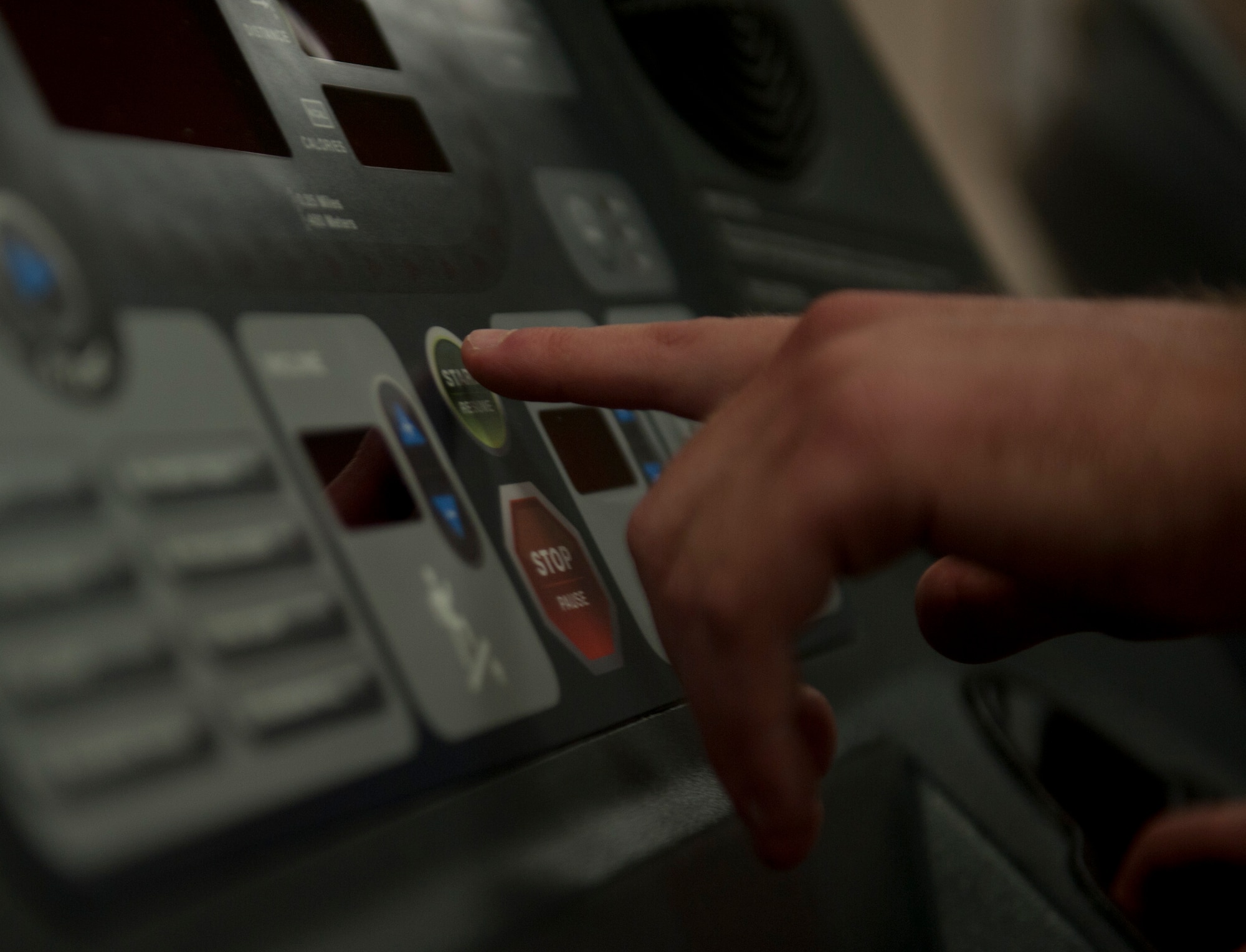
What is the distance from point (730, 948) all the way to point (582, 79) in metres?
0.48

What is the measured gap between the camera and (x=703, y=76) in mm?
744

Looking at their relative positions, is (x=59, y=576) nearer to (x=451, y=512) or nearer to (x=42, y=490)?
(x=42, y=490)

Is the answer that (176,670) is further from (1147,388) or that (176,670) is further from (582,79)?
(582,79)

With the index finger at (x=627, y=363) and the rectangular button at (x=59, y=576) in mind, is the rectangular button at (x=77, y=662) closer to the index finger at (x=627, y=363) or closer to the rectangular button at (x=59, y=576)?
the rectangular button at (x=59, y=576)

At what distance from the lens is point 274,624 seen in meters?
0.32

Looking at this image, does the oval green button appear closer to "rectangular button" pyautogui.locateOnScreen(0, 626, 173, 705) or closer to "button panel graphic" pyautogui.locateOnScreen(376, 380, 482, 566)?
"button panel graphic" pyautogui.locateOnScreen(376, 380, 482, 566)

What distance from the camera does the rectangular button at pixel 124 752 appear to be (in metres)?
0.27

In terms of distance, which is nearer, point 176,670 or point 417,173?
point 176,670

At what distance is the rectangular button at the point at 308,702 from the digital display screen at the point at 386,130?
23 cm

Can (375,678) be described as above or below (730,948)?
above

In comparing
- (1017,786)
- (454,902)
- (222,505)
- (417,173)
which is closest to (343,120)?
(417,173)

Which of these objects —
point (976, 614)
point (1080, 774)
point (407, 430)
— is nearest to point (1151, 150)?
point (1080, 774)

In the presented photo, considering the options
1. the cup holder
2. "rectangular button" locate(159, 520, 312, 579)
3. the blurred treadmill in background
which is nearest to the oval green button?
"rectangular button" locate(159, 520, 312, 579)

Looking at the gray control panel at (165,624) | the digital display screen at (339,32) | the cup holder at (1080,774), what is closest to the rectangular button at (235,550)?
the gray control panel at (165,624)
